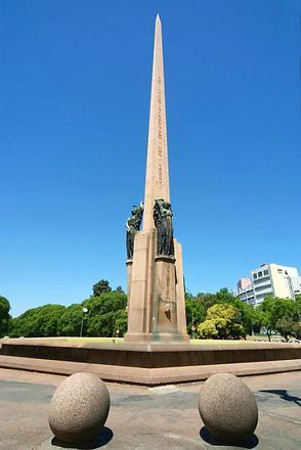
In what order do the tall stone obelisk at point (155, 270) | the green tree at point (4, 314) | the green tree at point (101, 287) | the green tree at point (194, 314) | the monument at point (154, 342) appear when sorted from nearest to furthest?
the monument at point (154, 342), the tall stone obelisk at point (155, 270), the green tree at point (194, 314), the green tree at point (4, 314), the green tree at point (101, 287)

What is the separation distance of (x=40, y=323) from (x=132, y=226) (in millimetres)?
69253

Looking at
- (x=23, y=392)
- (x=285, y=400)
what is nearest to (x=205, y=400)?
(x=285, y=400)

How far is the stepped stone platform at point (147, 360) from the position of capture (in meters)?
9.17

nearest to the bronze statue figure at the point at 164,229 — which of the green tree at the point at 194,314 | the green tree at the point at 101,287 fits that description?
Answer: the green tree at the point at 194,314

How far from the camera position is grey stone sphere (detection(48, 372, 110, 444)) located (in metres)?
3.79

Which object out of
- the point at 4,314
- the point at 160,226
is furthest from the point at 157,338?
the point at 4,314

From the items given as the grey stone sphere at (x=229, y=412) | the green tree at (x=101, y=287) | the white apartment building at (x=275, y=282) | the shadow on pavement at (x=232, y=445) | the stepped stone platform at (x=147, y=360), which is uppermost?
the white apartment building at (x=275, y=282)

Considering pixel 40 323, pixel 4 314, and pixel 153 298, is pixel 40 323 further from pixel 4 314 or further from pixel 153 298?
pixel 153 298

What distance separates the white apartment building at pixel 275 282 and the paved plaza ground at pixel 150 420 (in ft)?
397

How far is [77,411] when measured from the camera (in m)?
3.79

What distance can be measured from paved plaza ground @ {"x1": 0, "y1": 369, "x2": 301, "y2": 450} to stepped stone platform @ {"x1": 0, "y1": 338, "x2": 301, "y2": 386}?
56 centimetres

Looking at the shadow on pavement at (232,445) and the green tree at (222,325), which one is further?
the green tree at (222,325)

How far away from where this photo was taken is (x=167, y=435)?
14.5 feet

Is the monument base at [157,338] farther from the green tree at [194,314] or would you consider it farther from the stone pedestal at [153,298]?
the green tree at [194,314]
